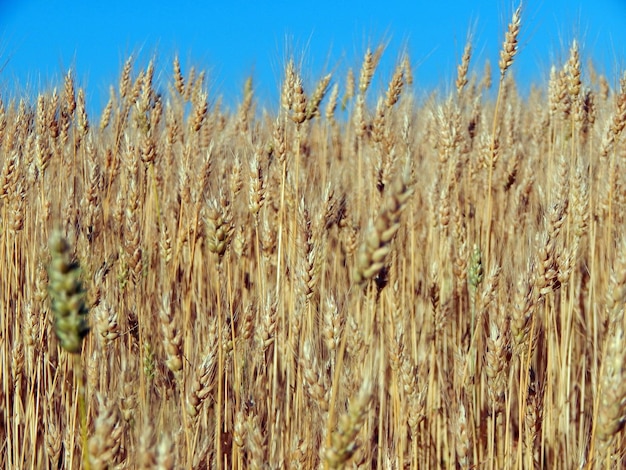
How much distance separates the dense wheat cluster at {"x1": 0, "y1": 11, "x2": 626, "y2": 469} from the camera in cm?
137

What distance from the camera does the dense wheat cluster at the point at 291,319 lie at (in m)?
1.37

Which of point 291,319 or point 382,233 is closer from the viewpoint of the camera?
point 382,233

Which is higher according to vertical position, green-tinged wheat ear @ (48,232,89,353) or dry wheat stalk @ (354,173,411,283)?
dry wheat stalk @ (354,173,411,283)

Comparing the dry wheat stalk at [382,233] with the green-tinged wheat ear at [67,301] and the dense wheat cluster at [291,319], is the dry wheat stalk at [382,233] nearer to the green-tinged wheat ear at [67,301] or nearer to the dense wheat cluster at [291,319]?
the dense wheat cluster at [291,319]

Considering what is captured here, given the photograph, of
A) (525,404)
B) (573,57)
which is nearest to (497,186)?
(573,57)

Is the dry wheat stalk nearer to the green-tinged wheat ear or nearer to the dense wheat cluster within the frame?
the dense wheat cluster

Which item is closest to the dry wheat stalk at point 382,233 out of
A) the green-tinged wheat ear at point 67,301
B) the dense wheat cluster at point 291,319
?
the dense wheat cluster at point 291,319

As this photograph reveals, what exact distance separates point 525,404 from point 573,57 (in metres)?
1.81

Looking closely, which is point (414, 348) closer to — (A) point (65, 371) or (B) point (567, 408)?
(B) point (567, 408)

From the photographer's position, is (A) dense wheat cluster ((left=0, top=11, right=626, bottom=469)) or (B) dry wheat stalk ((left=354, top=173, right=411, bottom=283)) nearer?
(B) dry wheat stalk ((left=354, top=173, right=411, bottom=283))

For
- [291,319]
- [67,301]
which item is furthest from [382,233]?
[291,319]

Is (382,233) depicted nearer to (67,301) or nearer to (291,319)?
(67,301)

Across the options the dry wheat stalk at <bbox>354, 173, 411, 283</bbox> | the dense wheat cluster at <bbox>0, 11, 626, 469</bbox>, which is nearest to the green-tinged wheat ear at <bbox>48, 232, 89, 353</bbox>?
the dense wheat cluster at <bbox>0, 11, 626, 469</bbox>

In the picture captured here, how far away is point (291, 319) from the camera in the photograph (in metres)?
1.92
